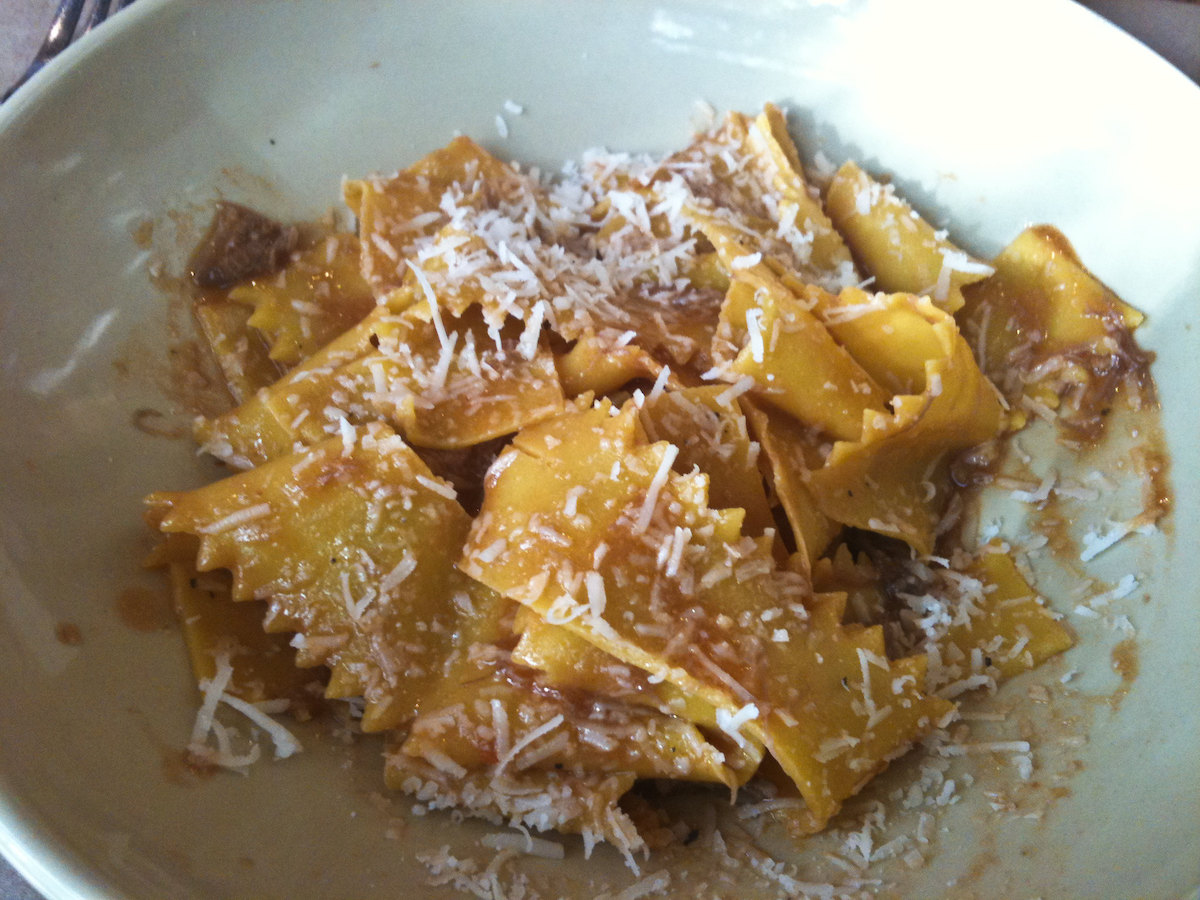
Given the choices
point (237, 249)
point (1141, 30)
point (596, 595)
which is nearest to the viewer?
point (596, 595)

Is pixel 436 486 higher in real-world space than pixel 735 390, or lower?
higher

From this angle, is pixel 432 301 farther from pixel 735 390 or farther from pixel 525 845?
pixel 525 845

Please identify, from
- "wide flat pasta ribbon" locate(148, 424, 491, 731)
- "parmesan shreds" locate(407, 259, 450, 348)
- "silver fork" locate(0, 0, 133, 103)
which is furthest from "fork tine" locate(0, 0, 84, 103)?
"wide flat pasta ribbon" locate(148, 424, 491, 731)

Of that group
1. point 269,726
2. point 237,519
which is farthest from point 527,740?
point 237,519

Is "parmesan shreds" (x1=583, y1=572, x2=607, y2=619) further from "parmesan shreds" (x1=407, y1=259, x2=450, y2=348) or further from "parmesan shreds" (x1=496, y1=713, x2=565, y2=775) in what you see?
"parmesan shreds" (x1=407, y1=259, x2=450, y2=348)

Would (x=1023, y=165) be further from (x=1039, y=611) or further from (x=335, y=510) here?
(x=335, y=510)

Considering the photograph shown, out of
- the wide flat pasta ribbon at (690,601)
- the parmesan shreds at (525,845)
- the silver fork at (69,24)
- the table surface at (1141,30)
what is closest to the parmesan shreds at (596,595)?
the wide flat pasta ribbon at (690,601)

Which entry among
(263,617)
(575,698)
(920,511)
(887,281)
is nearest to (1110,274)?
(887,281)

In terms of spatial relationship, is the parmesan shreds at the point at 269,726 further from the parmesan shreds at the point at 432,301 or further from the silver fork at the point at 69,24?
the silver fork at the point at 69,24
